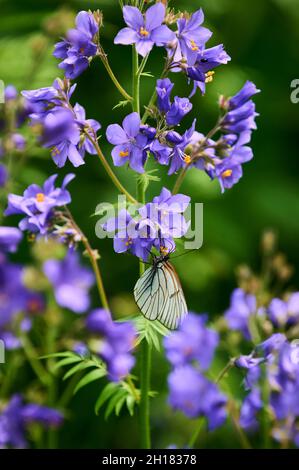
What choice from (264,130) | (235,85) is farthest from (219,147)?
(264,130)

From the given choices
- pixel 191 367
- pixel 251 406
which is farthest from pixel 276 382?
pixel 191 367

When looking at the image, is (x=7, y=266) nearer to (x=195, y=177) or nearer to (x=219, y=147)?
(x=219, y=147)

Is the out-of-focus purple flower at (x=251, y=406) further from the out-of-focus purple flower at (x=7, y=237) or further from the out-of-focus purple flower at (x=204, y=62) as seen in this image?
the out-of-focus purple flower at (x=7, y=237)

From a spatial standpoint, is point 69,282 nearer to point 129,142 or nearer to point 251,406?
point 129,142

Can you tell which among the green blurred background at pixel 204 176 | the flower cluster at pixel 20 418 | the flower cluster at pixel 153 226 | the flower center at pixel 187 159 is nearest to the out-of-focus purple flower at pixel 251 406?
the flower cluster at pixel 153 226

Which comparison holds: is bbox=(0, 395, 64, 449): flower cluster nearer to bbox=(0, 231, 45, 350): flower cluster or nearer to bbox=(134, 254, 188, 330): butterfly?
bbox=(134, 254, 188, 330): butterfly
